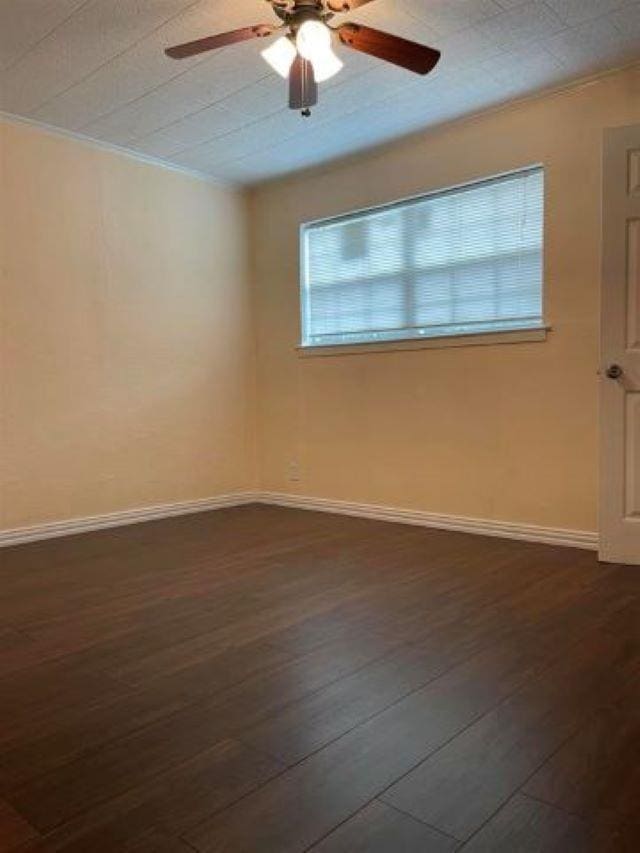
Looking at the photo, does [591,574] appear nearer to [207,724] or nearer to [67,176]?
[207,724]

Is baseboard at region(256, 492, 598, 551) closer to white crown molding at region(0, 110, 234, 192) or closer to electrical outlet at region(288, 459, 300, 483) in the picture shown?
electrical outlet at region(288, 459, 300, 483)

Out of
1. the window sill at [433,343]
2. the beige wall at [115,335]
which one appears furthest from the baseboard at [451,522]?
the window sill at [433,343]

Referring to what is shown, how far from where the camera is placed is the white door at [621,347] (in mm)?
3080

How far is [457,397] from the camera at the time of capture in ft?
13.2

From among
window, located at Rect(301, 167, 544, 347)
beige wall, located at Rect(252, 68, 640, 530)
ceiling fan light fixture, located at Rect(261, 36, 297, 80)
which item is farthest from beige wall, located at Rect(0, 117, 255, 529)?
ceiling fan light fixture, located at Rect(261, 36, 297, 80)

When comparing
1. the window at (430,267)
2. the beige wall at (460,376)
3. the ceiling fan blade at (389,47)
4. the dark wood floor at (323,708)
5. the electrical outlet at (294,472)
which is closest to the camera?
the dark wood floor at (323,708)

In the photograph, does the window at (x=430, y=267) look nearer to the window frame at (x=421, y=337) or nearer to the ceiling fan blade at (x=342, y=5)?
the window frame at (x=421, y=337)

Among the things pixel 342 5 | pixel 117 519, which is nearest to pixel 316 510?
pixel 117 519

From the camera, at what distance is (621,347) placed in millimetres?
3127

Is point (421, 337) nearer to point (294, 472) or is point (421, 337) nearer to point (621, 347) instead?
point (621, 347)

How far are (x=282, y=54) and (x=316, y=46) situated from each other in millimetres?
250

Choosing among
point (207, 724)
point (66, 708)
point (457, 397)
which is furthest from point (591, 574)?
point (66, 708)

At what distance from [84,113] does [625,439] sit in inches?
139

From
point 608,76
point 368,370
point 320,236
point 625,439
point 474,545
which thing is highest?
point 608,76
